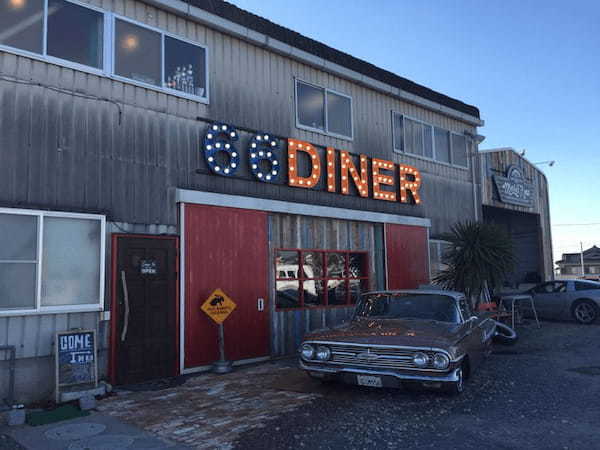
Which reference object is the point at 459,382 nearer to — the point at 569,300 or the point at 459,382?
the point at 459,382

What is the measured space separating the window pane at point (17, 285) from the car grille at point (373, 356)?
4.24 m

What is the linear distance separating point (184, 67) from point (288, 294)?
4981mm

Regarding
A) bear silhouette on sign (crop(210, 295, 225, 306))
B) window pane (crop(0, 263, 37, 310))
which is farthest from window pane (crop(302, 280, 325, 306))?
window pane (crop(0, 263, 37, 310))

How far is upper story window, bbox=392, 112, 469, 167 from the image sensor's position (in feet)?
48.0

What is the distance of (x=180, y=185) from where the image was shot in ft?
30.2

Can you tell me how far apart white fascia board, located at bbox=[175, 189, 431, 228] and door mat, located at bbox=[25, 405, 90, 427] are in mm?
3792

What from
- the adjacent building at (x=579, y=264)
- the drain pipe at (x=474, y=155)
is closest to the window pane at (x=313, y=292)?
the drain pipe at (x=474, y=155)

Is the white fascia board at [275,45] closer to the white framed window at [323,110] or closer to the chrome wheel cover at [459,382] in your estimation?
the white framed window at [323,110]

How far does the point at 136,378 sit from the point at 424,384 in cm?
454

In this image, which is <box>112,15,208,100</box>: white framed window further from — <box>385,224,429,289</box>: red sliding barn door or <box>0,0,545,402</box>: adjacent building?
<box>385,224,429,289</box>: red sliding barn door

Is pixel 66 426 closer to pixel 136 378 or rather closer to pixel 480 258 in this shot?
pixel 136 378

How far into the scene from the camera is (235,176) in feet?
33.2

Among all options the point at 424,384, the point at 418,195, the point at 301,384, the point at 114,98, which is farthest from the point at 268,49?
the point at 424,384

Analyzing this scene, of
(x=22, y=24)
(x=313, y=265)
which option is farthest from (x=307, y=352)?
(x=22, y=24)
